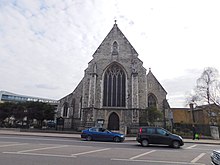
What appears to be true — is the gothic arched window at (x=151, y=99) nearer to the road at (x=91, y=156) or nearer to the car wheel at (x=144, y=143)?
the car wheel at (x=144, y=143)

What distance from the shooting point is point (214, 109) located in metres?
31.9

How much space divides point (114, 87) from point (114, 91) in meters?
0.67

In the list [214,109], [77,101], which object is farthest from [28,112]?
[214,109]

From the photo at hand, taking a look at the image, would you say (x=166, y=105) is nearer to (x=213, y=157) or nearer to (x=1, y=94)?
(x=213, y=157)

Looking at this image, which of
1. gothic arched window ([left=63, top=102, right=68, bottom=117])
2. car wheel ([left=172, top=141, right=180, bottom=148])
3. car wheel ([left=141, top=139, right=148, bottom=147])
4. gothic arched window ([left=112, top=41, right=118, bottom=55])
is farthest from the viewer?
gothic arched window ([left=63, top=102, right=68, bottom=117])

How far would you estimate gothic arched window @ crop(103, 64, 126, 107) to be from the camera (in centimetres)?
3044

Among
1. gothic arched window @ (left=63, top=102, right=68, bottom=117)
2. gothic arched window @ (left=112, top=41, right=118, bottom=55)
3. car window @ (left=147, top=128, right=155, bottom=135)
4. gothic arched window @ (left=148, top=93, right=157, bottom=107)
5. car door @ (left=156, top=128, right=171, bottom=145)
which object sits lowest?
car door @ (left=156, top=128, right=171, bottom=145)

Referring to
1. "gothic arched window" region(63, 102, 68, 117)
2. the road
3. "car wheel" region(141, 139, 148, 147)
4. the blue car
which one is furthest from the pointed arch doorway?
the road

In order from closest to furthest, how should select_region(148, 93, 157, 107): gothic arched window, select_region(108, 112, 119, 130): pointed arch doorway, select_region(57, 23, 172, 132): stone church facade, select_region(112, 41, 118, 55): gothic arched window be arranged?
select_region(57, 23, 172, 132): stone church facade < select_region(108, 112, 119, 130): pointed arch doorway < select_region(112, 41, 118, 55): gothic arched window < select_region(148, 93, 157, 107): gothic arched window

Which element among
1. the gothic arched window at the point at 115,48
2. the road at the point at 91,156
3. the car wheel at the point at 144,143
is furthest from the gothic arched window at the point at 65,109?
the road at the point at 91,156

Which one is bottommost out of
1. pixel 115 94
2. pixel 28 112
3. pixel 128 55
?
pixel 28 112

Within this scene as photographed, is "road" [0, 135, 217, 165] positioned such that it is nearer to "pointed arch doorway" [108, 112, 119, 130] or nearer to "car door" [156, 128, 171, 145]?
"car door" [156, 128, 171, 145]

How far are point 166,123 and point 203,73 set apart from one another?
12.8 meters

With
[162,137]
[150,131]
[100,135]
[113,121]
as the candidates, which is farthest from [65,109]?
[162,137]
